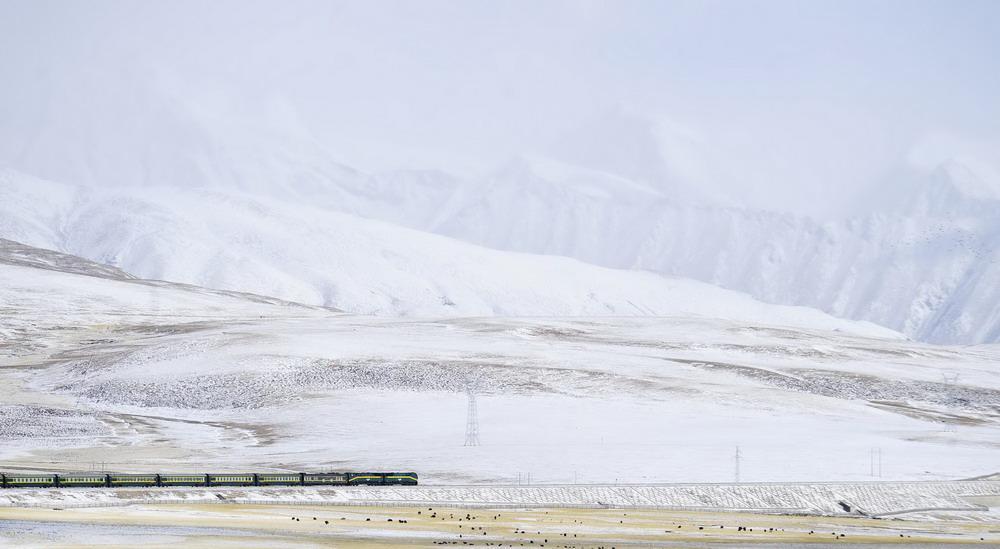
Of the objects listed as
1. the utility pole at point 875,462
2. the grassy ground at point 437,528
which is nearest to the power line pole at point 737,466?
the utility pole at point 875,462

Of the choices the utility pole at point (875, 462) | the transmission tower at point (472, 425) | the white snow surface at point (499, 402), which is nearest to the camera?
the utility pole at point (875, 462)

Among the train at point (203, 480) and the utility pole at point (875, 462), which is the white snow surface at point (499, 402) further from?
the train at point (203, 480)

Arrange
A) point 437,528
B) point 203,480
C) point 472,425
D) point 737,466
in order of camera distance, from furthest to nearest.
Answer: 1. point 472,425
2. point 737,466
3. point 203,480
4. point 437,528

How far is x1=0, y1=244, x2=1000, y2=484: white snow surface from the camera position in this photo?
273 feet

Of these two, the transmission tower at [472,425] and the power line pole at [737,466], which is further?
the transmission tower at [472,425]

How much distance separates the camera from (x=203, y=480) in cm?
6894

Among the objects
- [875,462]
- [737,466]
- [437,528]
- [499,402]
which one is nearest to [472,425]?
[499,402]

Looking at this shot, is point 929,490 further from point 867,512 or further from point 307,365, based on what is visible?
→ point 307,365

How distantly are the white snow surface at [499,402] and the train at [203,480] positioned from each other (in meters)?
5.55

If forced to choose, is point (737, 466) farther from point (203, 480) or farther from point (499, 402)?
point (499, 402)

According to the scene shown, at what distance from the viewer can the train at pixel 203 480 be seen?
2591 inches

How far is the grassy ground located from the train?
5.51 meters

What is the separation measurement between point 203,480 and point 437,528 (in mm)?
16958

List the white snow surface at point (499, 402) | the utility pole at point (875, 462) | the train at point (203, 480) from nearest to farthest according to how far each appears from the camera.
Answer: the train at point (203, 480) < the utility pole at point (875, 462) < the white snow surface at point (499, 402)
